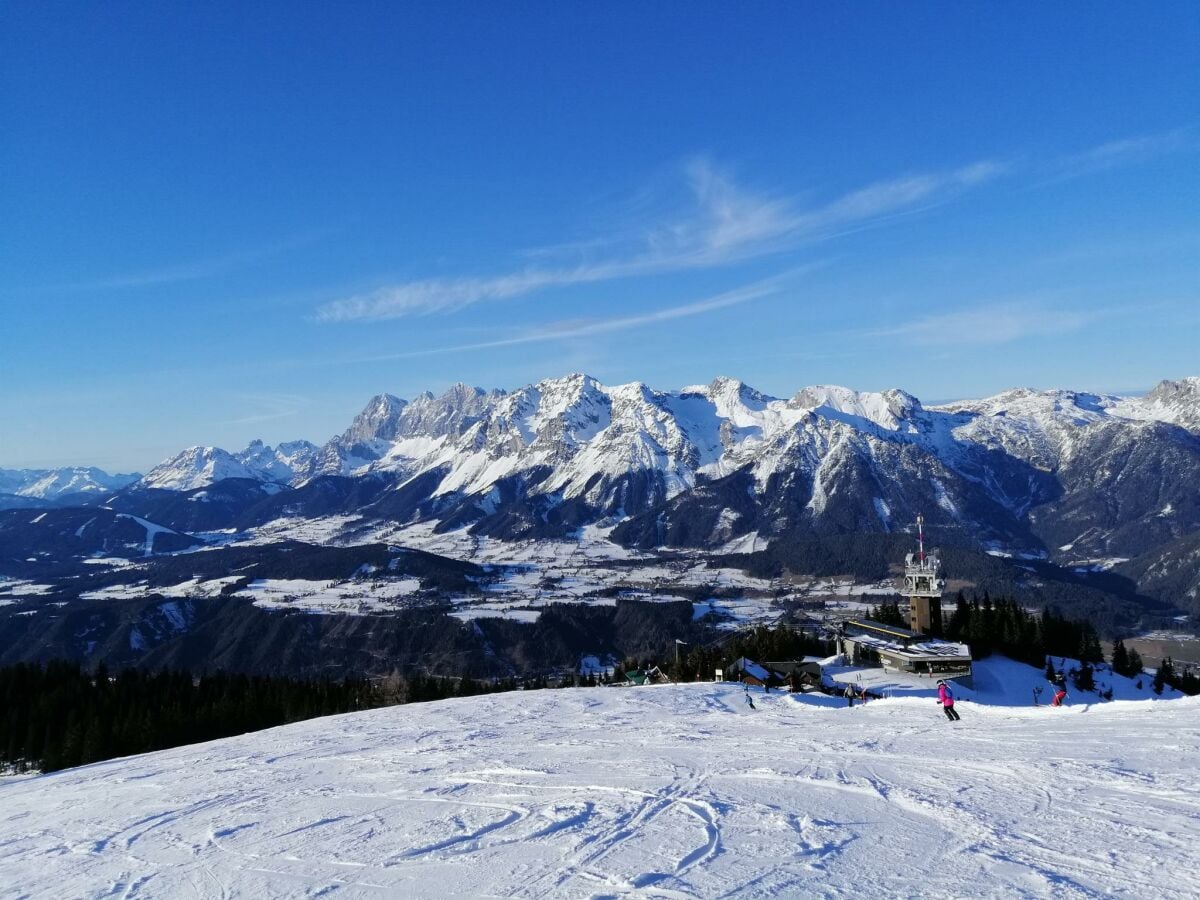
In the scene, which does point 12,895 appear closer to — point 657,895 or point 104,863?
point 104,863

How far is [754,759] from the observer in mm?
22609

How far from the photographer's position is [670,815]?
17.0 metres

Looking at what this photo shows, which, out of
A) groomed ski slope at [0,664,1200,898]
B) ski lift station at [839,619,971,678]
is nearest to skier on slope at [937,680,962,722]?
groomed ski slope at [0,664,1200,898]

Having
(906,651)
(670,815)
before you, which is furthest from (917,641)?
(670,815)

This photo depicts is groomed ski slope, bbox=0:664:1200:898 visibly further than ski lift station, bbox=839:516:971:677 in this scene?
No

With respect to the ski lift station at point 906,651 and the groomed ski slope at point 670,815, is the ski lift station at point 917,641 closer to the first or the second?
the ski lift station at point 906,651

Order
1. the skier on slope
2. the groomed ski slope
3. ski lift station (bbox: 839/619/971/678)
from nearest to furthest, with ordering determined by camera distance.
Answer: the groomed ski slope → the skier on slope → ski lift station (bbox: 839/619/971/678)

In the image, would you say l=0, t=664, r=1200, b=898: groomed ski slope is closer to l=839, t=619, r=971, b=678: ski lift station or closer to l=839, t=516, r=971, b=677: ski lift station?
l=839, t=619, r=971, b=678: ski lift station

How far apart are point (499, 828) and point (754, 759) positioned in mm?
8595

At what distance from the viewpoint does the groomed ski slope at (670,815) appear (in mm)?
13234

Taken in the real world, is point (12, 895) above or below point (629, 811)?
below

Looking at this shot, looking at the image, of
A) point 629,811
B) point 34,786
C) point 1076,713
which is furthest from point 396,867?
point 34,786

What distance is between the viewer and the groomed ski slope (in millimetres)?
13234

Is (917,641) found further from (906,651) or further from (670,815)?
(670,815)
